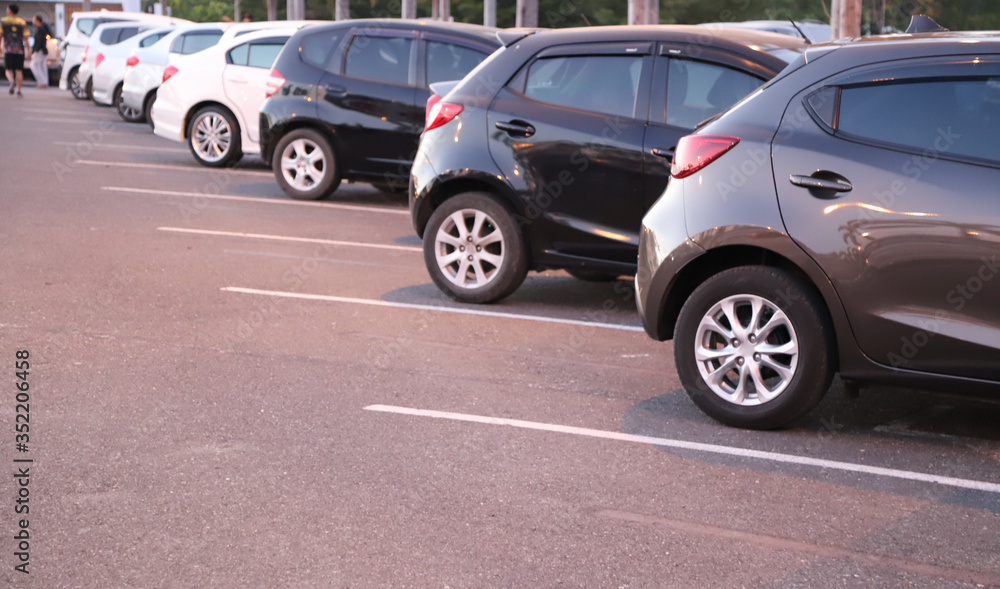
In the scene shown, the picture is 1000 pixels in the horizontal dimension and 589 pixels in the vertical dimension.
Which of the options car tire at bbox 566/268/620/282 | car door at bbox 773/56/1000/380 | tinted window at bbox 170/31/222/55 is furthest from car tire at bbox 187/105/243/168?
car door at bbox 773/56/1000/380

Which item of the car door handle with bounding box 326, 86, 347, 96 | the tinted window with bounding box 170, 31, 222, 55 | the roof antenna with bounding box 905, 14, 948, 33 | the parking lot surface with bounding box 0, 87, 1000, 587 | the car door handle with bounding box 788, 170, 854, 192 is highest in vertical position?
the roof antenna with bounding box 905, 14, 948, 33

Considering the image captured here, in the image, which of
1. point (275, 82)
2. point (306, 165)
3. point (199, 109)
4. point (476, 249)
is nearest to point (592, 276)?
point (476, 249)

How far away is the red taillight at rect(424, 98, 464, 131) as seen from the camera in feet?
26.3

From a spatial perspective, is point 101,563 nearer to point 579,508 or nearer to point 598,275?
point 579,508

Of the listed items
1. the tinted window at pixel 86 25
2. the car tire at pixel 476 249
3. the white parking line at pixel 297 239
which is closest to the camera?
the car tire at pixel 476 249

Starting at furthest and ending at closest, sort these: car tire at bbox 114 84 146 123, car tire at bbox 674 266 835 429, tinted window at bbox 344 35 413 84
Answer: car tire at bbox 114 84 146 123
tinted window at bbox 344 35 413 84
car tire at bbox 674 266 835 429

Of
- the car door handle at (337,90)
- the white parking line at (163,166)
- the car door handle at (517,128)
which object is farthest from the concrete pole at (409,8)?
the car door handle at (517,128)

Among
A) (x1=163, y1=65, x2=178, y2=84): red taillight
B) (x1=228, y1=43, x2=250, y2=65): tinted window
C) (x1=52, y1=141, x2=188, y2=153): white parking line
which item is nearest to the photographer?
(x1=228, y1=43, x2=250, y2=65): tinted window

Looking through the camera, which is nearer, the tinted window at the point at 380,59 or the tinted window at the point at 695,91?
the tinted window at the point at 695,91

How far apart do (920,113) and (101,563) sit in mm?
3605

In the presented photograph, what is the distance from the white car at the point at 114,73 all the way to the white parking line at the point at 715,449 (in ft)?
62.6

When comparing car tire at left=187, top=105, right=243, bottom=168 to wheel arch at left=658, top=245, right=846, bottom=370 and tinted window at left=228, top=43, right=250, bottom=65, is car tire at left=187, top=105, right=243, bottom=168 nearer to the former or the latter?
tinted window at left=228, top=43, right=250, bottom=65

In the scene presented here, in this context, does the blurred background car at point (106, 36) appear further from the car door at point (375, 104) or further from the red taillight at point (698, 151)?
the red taillight at point (698, 151)

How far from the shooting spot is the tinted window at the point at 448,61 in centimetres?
1241
